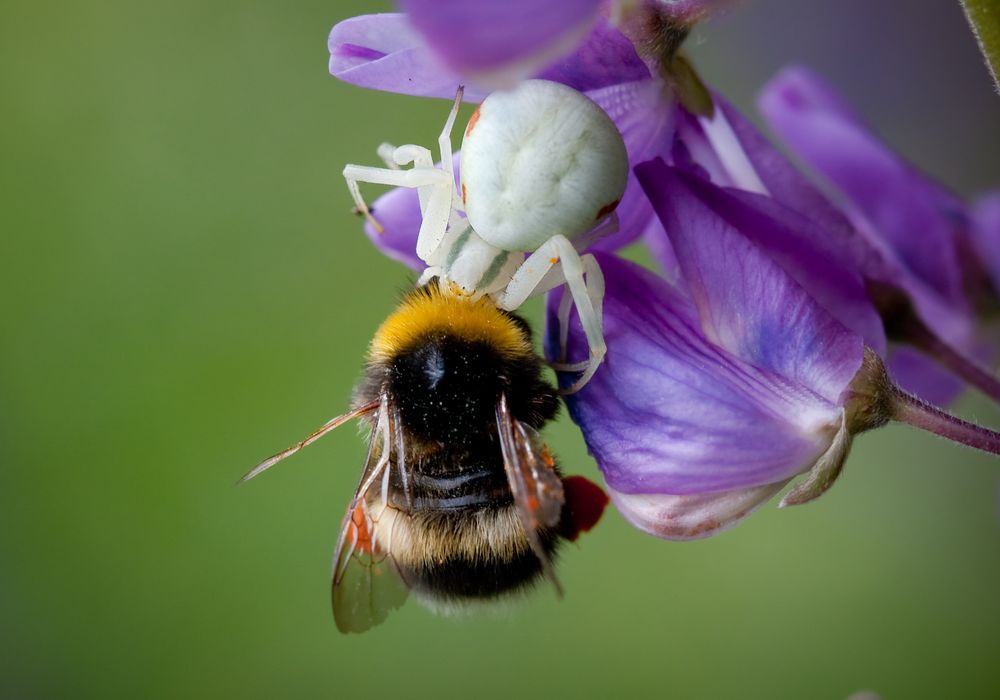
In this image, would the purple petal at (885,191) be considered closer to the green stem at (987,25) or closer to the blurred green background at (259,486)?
the green stem at (987,25)

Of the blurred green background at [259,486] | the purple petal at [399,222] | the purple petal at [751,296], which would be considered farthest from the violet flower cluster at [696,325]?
the blurred green background at [259,486]

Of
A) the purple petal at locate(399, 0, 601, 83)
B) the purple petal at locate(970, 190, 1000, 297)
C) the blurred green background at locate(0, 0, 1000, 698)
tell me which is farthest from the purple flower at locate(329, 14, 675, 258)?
the blurred green background at locate(0, 0, 1000, 698)

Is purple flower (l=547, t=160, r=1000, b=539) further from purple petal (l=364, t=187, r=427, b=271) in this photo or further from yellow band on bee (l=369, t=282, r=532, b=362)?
purple petal (l=364, t=187, r=427, b=271)

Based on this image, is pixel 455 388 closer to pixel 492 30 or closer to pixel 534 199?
pixel 534 199

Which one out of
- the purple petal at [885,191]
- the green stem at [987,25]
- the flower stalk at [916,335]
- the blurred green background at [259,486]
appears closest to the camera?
the green stem at [987,25]

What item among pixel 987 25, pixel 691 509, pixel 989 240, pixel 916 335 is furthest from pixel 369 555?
pixel 989 240

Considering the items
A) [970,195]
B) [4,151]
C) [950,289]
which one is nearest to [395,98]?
[4,151]

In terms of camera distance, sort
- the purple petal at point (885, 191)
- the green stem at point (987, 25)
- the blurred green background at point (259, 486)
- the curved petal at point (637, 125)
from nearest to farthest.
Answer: the green stem at point (987, 25), the curved petal at point (637, 125), the purple petal at point (885, 191), the blurred green background at point (259, 486)
